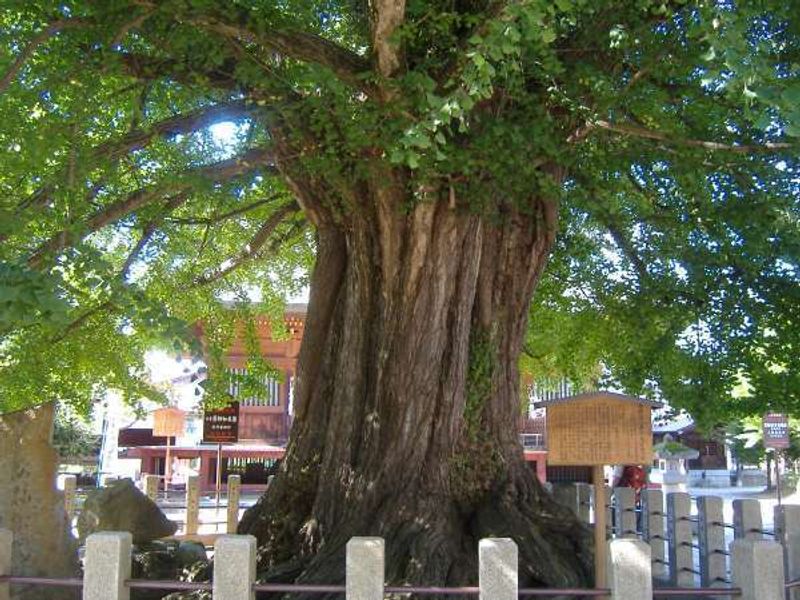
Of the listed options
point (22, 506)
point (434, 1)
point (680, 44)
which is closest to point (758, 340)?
point (680, 44)

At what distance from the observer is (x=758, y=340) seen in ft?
31.2

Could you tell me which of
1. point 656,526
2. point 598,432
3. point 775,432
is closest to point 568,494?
point 656,526

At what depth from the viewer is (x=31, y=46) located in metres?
6.35

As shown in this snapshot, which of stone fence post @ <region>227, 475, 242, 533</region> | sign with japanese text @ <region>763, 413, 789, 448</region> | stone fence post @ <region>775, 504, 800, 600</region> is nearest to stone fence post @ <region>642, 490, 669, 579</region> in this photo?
stone fence post @ <region>775, 504, 800, 600</region>

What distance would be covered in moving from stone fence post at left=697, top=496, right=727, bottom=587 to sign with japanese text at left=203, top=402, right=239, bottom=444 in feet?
31.4

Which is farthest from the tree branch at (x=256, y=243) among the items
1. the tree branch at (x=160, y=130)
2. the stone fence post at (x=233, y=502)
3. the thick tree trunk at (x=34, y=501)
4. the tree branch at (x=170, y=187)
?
the thick tree trunk at (x=34, y=501)

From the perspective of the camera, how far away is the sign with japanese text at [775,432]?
18217 mm

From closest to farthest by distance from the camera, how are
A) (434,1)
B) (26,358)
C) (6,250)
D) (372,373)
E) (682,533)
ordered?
(6,250)
(434,1)
(372,373)
(682,533)
(26,358)

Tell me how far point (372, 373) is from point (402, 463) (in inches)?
41.6

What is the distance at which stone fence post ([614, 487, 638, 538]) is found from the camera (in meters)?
9.91

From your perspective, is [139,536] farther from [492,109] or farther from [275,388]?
[275,388]

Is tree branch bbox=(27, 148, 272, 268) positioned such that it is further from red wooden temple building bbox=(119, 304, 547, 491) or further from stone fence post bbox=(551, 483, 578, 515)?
red wooden temple building bbox=(119, 304, 547, 491)

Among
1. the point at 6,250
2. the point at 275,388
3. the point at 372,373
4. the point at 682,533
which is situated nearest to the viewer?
the point at 6,250

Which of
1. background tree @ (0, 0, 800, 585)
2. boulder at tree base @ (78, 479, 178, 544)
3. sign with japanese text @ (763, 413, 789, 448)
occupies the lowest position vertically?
boulder at tree base @ (78, 479, 178, 544)
